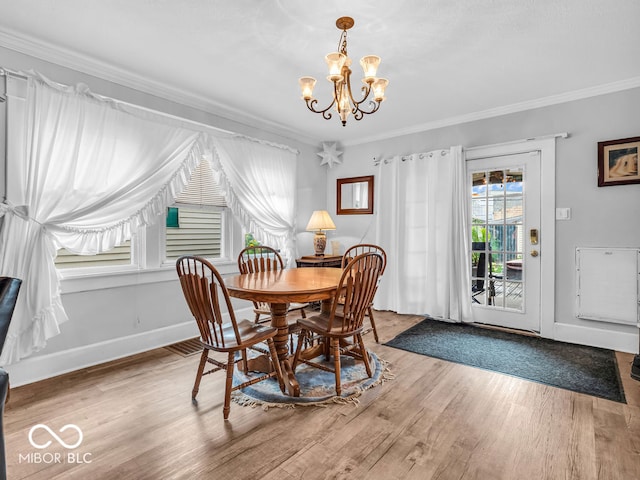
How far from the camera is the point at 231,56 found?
266 cm

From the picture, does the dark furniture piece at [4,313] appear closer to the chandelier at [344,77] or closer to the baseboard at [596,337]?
the chandelier at [344,77]

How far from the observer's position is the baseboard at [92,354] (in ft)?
8.17

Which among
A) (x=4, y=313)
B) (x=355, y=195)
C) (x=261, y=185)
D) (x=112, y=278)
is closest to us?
(x=4, y=313)

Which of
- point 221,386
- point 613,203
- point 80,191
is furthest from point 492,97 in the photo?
point 80,191

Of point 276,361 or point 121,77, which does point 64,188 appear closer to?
point 121,77

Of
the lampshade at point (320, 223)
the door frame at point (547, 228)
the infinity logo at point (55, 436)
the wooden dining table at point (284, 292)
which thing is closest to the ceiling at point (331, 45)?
the door frame at point (547, 228)

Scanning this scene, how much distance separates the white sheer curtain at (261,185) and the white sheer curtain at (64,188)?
74 centimetres

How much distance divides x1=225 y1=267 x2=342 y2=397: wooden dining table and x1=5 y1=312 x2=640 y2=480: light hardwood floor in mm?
407

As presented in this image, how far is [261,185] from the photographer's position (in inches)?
161

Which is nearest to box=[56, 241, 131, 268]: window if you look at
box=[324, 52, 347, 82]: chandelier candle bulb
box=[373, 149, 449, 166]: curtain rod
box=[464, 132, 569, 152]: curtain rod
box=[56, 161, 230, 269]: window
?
box=[56, 161, 230, 269]: window

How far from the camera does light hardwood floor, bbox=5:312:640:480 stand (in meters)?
1.61

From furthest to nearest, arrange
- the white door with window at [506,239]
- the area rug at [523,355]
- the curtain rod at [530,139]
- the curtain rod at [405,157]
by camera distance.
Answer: the curtain rod at [405,157] → the white door with window at [506,239] → the curtain rod at [530,139] → the area rug at [523,355]

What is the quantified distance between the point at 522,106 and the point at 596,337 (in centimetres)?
238

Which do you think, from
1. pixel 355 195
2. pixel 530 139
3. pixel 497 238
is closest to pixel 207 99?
pixel 355 195
